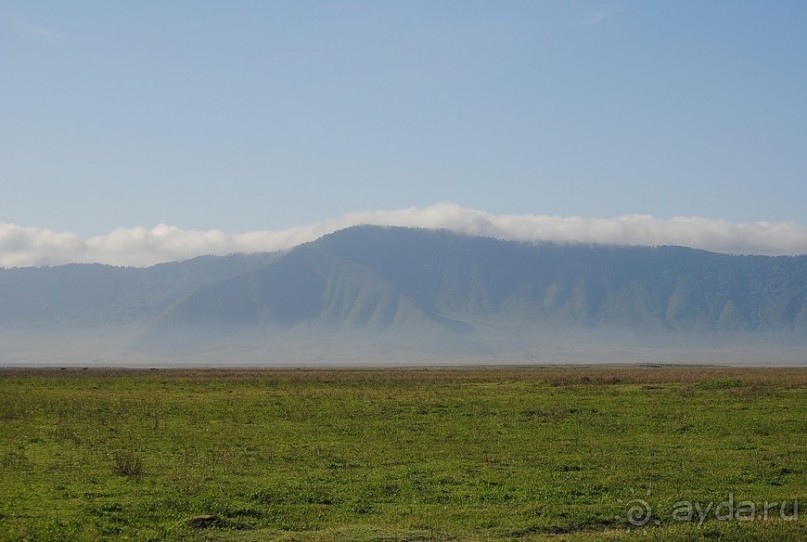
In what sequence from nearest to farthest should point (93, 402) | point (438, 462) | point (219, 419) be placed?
point (438, 462) < point (219, 419) < point (93, 402)

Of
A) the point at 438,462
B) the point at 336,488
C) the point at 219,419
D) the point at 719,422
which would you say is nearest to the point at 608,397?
the point at 719,422

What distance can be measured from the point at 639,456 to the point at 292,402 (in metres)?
24.3

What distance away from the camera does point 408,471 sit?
960 inches

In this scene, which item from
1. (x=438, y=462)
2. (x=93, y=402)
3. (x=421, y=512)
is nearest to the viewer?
(x=421, y=512)

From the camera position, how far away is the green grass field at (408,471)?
60.8 ft

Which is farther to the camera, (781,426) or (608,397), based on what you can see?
(608,397)

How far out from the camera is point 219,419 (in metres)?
39.0

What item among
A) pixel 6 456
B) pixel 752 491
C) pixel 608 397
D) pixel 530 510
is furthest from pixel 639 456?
pixel 608 397

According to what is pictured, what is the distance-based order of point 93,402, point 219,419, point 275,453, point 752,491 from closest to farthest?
point 752,491 → point 275,453 → point 219,419 → point 93,402

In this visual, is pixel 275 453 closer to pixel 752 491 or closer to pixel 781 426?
pixel 752 491

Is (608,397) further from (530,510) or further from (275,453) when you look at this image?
(530,510)

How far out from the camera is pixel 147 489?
2188 centimetres

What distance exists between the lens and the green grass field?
18.5 m

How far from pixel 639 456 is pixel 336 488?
387 inches
